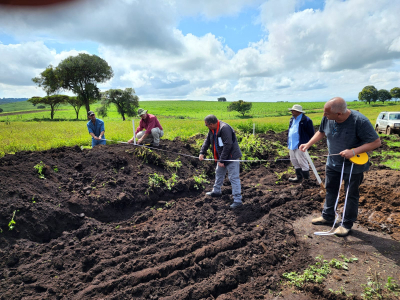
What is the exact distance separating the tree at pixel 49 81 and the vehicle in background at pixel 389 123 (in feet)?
128

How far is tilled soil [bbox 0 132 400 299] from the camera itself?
127 inches

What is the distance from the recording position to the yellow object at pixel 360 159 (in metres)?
3.66

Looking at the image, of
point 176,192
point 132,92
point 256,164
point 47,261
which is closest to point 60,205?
point 47,261

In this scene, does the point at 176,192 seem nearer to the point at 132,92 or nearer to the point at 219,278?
the point at 219,278

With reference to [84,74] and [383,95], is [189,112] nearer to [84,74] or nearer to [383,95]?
[84,74]

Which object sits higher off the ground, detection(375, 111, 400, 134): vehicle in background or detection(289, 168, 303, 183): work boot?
detection(375, 111, 400, 134): vehicle in background

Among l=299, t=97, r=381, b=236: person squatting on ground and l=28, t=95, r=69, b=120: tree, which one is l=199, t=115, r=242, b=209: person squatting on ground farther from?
l=28, t=95, r=69, b=120: tree

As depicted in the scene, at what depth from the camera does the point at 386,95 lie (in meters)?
78.1

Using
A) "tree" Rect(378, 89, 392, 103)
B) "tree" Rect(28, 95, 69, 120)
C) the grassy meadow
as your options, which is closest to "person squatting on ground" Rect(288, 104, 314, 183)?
the grassy meadow

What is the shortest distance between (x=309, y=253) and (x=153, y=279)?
8.02 feet

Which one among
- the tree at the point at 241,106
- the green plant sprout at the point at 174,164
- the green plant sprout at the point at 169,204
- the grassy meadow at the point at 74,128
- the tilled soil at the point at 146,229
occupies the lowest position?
the green plant sprout at the point at 169,204

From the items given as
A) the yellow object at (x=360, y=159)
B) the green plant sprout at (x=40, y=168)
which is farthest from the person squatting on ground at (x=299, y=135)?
the green plant sprout at (x=40, y=168)

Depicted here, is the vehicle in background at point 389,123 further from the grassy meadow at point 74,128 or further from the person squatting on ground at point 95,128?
the person squatting on ground at point 95,128

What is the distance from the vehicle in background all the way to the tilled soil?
1251 centimetres
